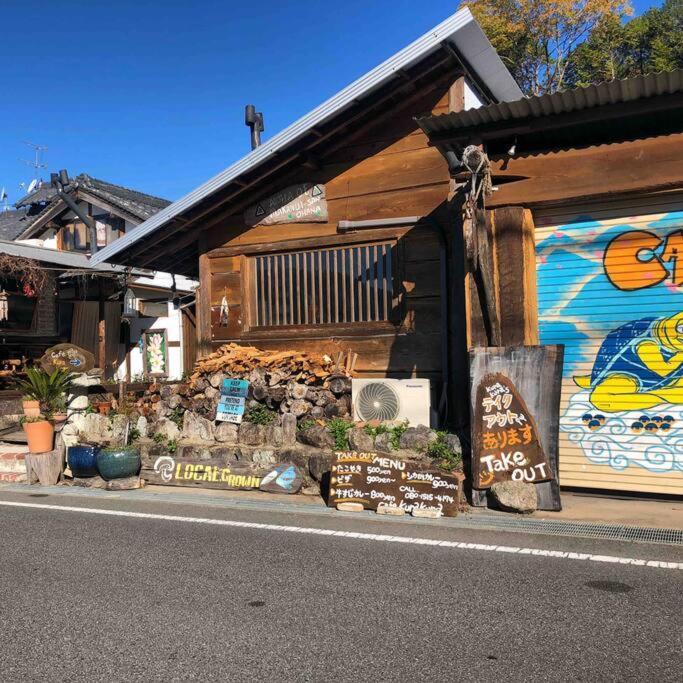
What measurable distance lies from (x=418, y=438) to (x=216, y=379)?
11.8 ft

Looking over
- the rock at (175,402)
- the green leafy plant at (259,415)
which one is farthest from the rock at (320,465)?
the rock at (175,402)

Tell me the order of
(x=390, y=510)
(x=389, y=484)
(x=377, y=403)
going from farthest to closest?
(x=377, y=403) < (x=389, y=484) < (x=390, y=510)

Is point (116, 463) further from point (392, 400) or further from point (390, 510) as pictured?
point (390, 510)

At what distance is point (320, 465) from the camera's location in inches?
347

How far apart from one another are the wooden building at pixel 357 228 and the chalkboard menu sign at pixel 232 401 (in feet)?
4.48

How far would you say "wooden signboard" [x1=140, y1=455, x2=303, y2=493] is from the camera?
8922mm

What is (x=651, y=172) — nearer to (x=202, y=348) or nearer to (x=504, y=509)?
(x=504, y=509)

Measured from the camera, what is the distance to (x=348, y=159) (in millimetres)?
10711

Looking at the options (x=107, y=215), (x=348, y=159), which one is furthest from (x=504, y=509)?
(x=107, y=215)

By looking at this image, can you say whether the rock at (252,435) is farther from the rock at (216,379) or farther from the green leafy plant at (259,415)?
the rock at (216,379)

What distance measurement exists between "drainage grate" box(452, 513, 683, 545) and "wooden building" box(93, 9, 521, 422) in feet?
7.73

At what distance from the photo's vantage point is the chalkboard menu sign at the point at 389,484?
7543mm

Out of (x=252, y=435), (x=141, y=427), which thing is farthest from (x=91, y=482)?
(x=252, y=435)

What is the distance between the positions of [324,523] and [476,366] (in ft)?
8.48
